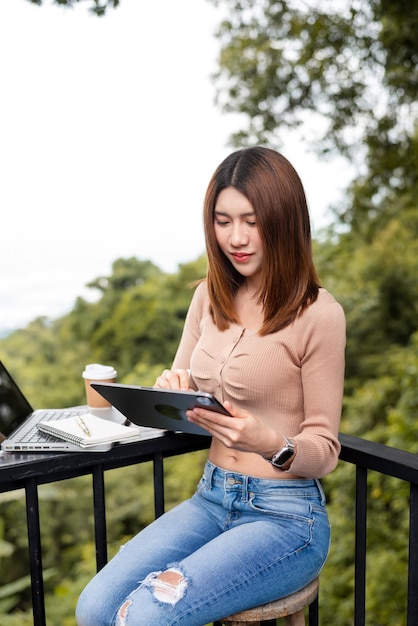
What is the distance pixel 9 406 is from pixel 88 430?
0.22m

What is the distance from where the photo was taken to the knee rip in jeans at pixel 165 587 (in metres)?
1.18

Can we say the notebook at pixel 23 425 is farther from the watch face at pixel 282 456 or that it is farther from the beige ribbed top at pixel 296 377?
the watch face at pixel 282 456

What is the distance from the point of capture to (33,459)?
131 cm

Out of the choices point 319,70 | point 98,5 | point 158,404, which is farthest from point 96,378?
point 319,70

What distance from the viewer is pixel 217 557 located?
1241 mm

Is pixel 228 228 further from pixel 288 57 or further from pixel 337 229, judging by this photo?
pixel 337 229

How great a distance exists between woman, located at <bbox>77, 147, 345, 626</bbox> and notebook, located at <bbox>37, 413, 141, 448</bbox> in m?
0.16

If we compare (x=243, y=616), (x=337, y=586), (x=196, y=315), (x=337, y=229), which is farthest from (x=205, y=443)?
(x=337, y=229)

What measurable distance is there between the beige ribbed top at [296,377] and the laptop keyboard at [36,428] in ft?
1.18

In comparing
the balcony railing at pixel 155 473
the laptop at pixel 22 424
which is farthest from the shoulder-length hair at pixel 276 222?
the laptop at pixel 22 424

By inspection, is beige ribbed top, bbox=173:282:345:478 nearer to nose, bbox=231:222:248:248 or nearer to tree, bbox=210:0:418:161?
nose, bbox=231:222:248:248

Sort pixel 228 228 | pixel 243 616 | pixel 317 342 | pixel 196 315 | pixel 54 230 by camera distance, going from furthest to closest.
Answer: pixel 54 230, pixel 196 315, pixel 228 228, pixel 317 342, pixel 243 616

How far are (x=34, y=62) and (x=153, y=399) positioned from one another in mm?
11955

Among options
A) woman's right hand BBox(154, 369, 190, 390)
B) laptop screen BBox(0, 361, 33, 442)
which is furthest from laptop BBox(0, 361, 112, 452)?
woman's right hand BBox(154, 369, 190, 390)
